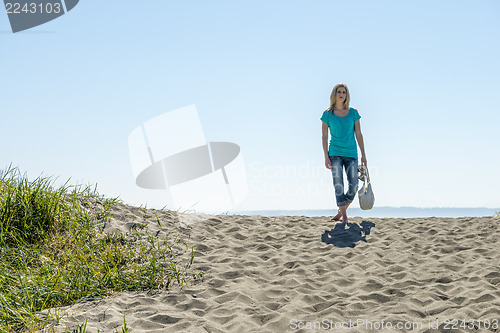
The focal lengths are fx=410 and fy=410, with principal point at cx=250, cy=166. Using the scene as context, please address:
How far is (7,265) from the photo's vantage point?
4.83 metres

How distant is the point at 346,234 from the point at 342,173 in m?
0.99

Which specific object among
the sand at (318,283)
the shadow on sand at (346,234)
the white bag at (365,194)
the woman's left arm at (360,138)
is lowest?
the sand at (318,283)

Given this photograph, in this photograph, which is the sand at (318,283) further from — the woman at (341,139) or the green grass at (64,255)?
the woman at (341,139)

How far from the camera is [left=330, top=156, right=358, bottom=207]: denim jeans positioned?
6.66 m

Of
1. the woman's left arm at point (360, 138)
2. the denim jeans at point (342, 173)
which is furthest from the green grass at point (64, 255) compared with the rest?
the woman's left arm at point (360, 138)

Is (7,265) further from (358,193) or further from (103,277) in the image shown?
(358,193)

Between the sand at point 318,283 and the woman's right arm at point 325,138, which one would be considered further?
the woman's right arm at point 325,138

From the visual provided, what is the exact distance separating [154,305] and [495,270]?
12.6ft

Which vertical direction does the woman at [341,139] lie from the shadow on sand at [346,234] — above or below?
above

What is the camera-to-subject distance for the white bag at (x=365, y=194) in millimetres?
6750

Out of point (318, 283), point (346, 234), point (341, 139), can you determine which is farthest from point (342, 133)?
point (318, 283)

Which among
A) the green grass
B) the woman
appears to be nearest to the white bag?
the woman

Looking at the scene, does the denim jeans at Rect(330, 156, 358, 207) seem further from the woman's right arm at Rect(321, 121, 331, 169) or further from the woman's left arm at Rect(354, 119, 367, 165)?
the woman's left arm at Rect(354, 119, 367, 165)

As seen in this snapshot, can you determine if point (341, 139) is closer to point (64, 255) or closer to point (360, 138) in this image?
point (360, 138)
